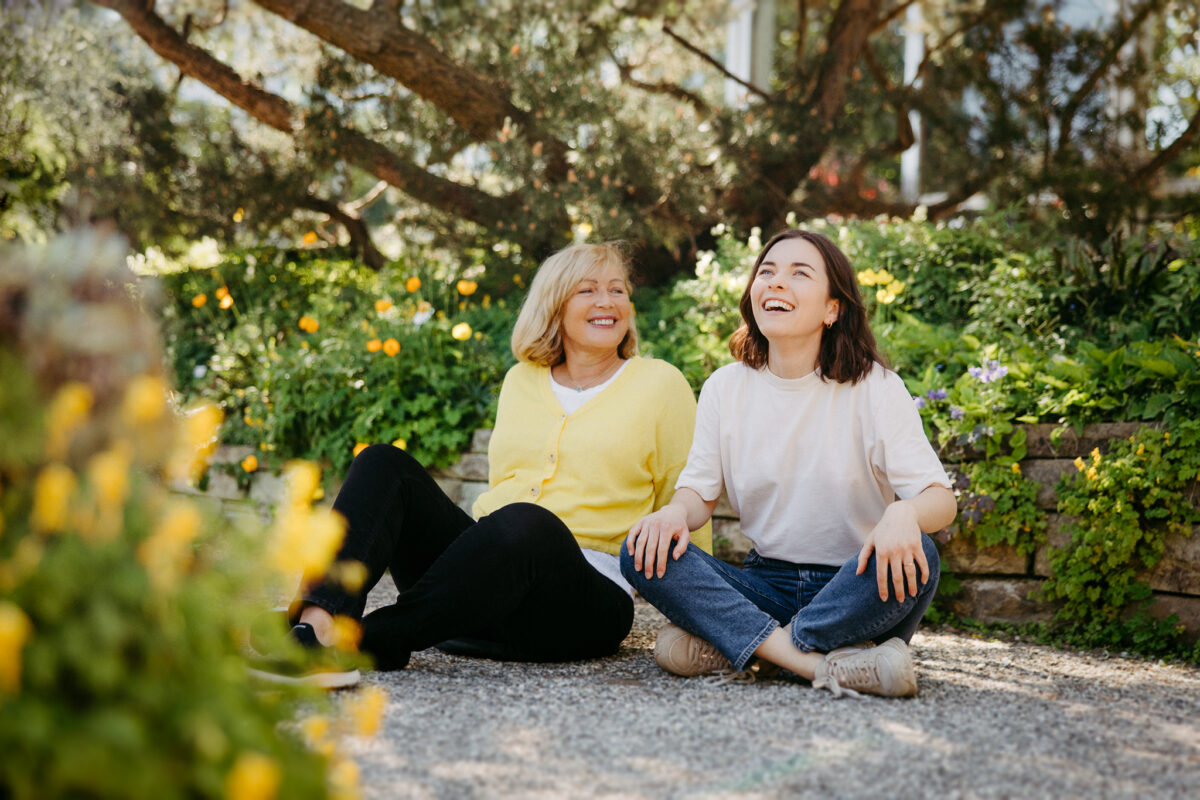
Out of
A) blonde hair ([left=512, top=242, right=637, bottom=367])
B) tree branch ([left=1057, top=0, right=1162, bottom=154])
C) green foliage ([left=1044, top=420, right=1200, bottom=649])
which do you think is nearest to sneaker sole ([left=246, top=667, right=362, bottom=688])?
blonde hair ([left=512, top=242, right=637, bottom=367])

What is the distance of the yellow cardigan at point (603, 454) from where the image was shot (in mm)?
2842

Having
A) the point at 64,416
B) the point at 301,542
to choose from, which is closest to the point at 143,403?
the point at 64,416

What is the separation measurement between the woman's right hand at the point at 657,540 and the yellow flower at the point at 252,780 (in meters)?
1.50

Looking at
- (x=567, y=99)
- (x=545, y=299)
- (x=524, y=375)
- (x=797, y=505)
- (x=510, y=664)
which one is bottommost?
(x=510, y=664)

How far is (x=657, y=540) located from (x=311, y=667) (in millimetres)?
839

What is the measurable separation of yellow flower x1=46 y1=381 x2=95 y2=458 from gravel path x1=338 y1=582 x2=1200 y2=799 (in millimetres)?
787

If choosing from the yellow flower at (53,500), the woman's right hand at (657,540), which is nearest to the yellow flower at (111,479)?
the yellow flower at (53,500)

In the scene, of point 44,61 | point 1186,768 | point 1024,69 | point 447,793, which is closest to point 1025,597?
point 1186,768

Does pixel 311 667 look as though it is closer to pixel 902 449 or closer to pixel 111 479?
pixel 111 479

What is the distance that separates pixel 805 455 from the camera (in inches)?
104

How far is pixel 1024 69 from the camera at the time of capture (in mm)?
6703

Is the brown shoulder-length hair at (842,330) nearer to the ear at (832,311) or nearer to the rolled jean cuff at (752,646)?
the ear at (832,311)

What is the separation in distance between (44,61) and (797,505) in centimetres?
602

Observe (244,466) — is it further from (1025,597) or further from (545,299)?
(1025,597)
